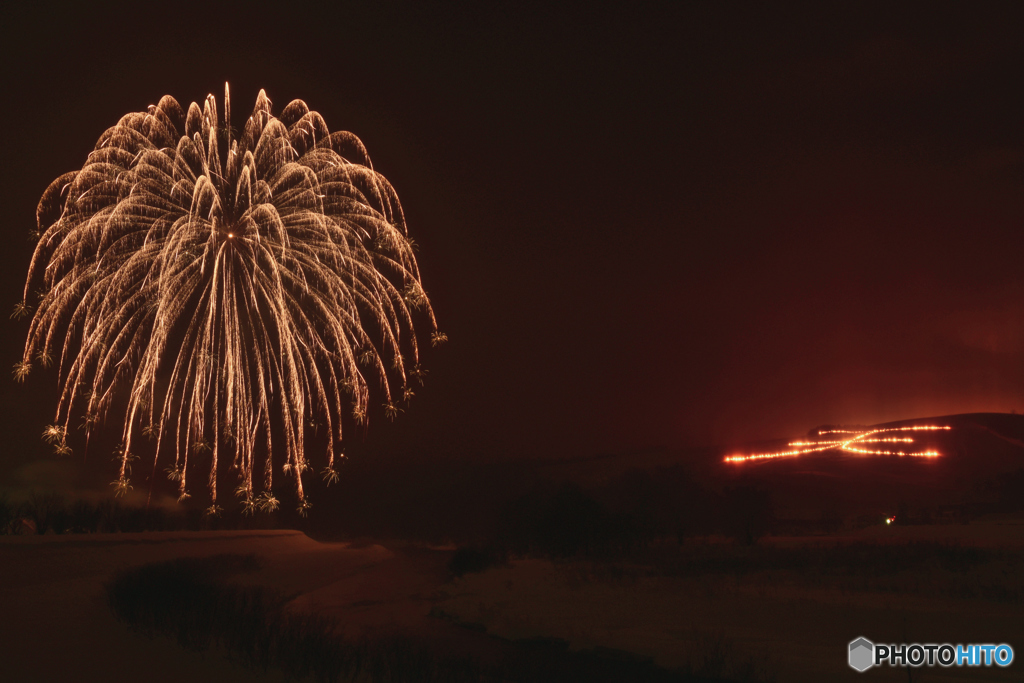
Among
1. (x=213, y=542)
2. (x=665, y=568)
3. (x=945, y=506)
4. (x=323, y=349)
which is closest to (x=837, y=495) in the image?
(x=945, y=506)

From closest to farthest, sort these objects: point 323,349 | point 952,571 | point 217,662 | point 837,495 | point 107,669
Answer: point 107,669, point 217,662, point 323,349, point 952,571, point 837,495

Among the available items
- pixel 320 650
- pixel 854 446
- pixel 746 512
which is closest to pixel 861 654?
pixel 320 650

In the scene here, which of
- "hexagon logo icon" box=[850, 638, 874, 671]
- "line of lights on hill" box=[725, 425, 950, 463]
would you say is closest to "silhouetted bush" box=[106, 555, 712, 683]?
"hexagon logo icon" box=[850, 638, 874, 671]

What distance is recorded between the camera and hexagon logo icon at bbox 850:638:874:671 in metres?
12.7

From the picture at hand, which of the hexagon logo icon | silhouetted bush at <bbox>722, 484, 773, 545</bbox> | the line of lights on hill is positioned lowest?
the hexagon logo icon

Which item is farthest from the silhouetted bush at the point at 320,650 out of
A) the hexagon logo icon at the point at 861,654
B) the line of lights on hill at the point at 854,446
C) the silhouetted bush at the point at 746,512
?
the line of lights on hill at the point at 854,446

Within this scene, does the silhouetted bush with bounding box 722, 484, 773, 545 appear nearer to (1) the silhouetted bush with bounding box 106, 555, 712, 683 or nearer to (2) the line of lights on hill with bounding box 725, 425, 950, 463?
(1) the silhouetted bush with bounding box 106, 555, 712, 683

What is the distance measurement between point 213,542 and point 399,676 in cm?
2299

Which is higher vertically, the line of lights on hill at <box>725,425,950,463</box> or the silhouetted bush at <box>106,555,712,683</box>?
the line of lights on hill at <box>725,425,950,463</box>

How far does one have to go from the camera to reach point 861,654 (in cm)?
1336

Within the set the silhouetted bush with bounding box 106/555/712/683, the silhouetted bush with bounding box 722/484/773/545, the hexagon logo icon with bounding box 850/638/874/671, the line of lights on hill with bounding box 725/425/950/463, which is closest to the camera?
the silhouetted bush with bounding box 106/555/712/683

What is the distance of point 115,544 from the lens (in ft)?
75.2

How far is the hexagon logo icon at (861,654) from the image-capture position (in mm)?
12695

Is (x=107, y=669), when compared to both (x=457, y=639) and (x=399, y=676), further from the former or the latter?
(x=457, y=639)
